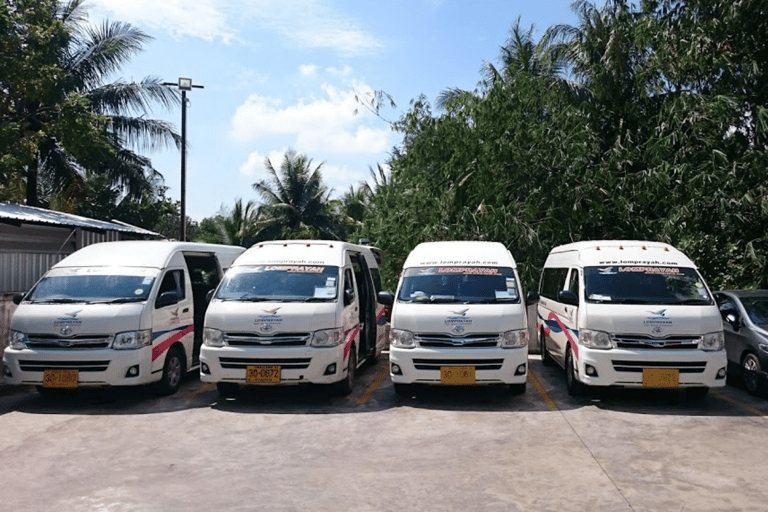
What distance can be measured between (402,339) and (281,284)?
6.19 ft

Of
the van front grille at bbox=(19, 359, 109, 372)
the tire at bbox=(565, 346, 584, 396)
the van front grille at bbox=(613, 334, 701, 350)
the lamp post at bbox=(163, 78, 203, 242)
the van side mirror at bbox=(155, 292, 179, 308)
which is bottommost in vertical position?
the tire at bbox=(565, 346, 584, 396)

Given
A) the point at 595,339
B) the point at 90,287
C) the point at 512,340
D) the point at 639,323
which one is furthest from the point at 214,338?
the point at 639,323

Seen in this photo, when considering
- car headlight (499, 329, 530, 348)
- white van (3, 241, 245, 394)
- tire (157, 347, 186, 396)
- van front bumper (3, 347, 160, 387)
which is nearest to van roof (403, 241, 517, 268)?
car headlight (499, 329, 530, 348)

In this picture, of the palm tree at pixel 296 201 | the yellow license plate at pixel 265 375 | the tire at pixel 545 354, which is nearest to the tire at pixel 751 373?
the tire at pixel 545 354

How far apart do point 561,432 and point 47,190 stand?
25625 mm

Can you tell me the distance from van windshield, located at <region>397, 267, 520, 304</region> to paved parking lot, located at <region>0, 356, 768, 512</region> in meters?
1.37

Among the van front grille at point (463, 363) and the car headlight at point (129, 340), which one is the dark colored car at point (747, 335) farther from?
the car headlight at point (129, 340)

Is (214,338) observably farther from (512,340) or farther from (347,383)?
(512,340)

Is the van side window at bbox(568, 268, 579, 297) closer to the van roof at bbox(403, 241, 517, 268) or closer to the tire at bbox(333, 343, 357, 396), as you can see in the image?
the van roof at bbox(403, 241, 517, 268)

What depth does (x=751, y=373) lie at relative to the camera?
33.8 feet

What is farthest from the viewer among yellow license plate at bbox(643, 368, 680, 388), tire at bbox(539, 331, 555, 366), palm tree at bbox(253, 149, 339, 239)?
palm tree at bbox(253, 149, 339, 239)

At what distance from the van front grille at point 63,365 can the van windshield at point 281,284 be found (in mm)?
1739

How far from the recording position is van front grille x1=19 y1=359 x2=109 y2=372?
909 centimetres

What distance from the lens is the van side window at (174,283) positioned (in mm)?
10249
